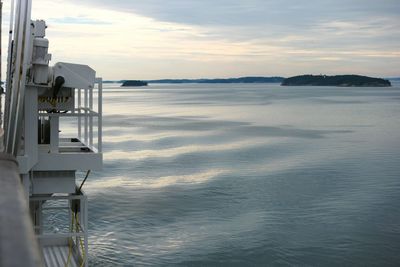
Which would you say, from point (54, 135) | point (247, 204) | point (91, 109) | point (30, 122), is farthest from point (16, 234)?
point (247, 204)

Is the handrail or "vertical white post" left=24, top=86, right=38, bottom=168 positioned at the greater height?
the handrail

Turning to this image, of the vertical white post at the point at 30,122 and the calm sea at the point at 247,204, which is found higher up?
the vertical white post at the point at 30,122

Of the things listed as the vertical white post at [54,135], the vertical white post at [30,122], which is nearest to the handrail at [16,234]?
the vertical white post at [30,122]

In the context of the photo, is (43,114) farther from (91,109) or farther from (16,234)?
(16,234)

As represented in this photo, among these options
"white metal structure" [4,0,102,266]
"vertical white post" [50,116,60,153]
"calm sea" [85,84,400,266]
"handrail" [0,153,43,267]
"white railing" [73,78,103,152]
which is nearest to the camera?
"handrail" [0,153,43,267]

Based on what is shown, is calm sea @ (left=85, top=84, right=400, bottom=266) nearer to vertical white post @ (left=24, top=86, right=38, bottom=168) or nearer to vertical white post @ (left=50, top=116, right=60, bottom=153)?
vertical white post @ (left=50, top=116, right=60, bottom=153)

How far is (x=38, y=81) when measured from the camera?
11.3 m

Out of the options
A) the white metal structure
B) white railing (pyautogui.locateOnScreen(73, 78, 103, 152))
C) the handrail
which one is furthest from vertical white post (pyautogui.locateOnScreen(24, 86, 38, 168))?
the handrail

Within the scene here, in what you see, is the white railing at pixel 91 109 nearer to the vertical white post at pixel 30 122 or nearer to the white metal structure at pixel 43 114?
the white metal structure at pixel 43 114

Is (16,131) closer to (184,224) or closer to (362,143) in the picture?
(184,224)

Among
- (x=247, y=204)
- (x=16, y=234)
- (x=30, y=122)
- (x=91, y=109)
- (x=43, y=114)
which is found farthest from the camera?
(x=247, y=204)

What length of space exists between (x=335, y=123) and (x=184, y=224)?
60.6 meters

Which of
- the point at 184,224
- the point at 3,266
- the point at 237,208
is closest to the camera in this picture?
the point at 3,266

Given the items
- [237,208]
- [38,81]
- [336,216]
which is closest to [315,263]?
[336,216]
